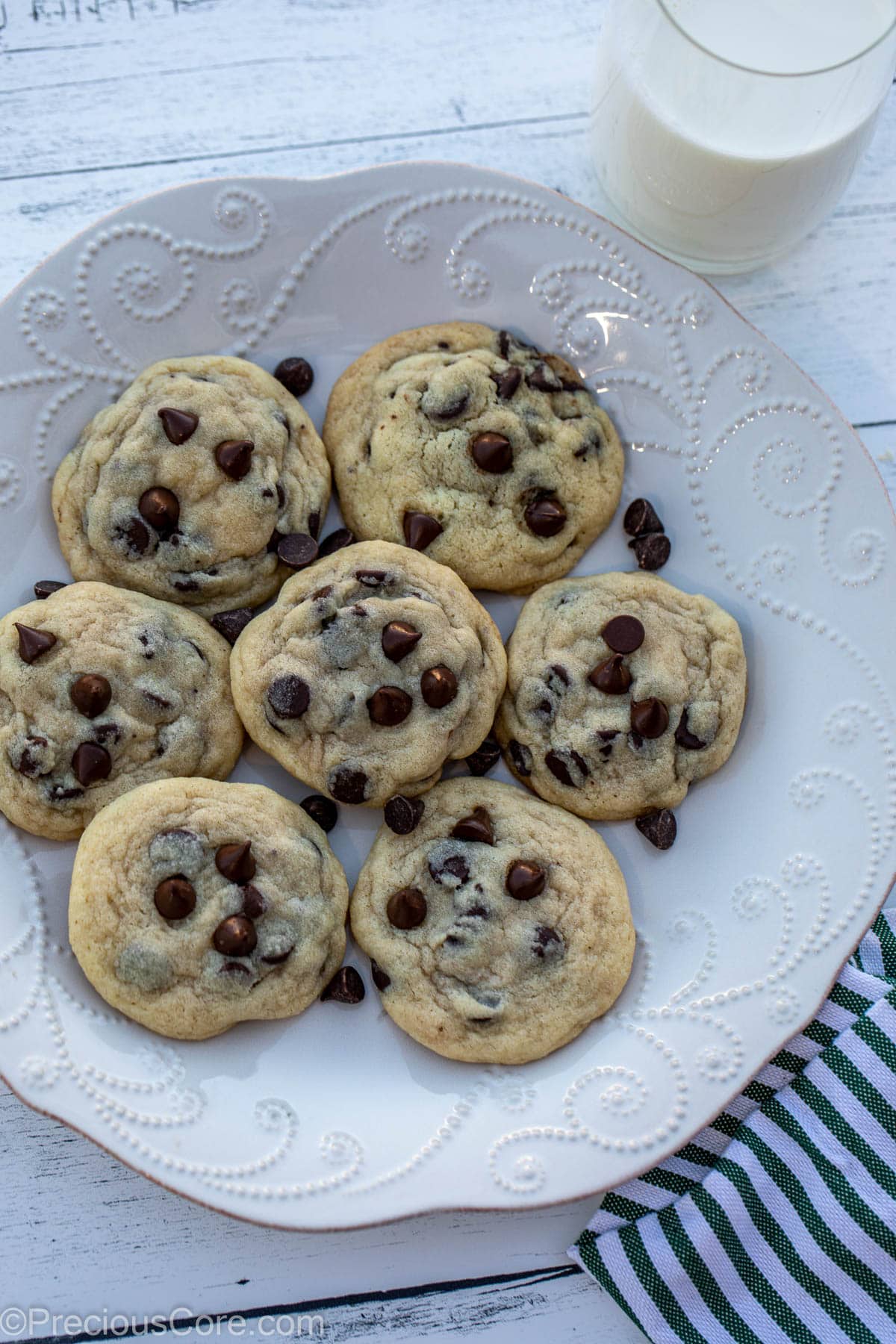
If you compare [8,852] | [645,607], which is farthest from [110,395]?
[645,607]

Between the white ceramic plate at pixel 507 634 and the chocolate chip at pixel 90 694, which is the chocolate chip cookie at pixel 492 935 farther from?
the chocolate chip at pixel 90 694

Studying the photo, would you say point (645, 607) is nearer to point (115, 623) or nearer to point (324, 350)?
point (324, 350)

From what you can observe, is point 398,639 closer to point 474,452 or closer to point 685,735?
point 474,452

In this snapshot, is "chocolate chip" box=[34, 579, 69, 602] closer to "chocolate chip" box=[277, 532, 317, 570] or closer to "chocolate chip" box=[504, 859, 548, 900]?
"chocolate chip" box=[277, 532, 317, 570]

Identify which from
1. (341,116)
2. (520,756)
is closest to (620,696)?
(520,756)

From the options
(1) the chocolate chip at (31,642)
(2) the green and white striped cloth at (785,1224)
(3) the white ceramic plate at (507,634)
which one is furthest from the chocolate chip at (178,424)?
(2) the green and white striped cloth at (785,1224)

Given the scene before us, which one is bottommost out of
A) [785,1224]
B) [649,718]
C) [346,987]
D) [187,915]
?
[785,1224]
